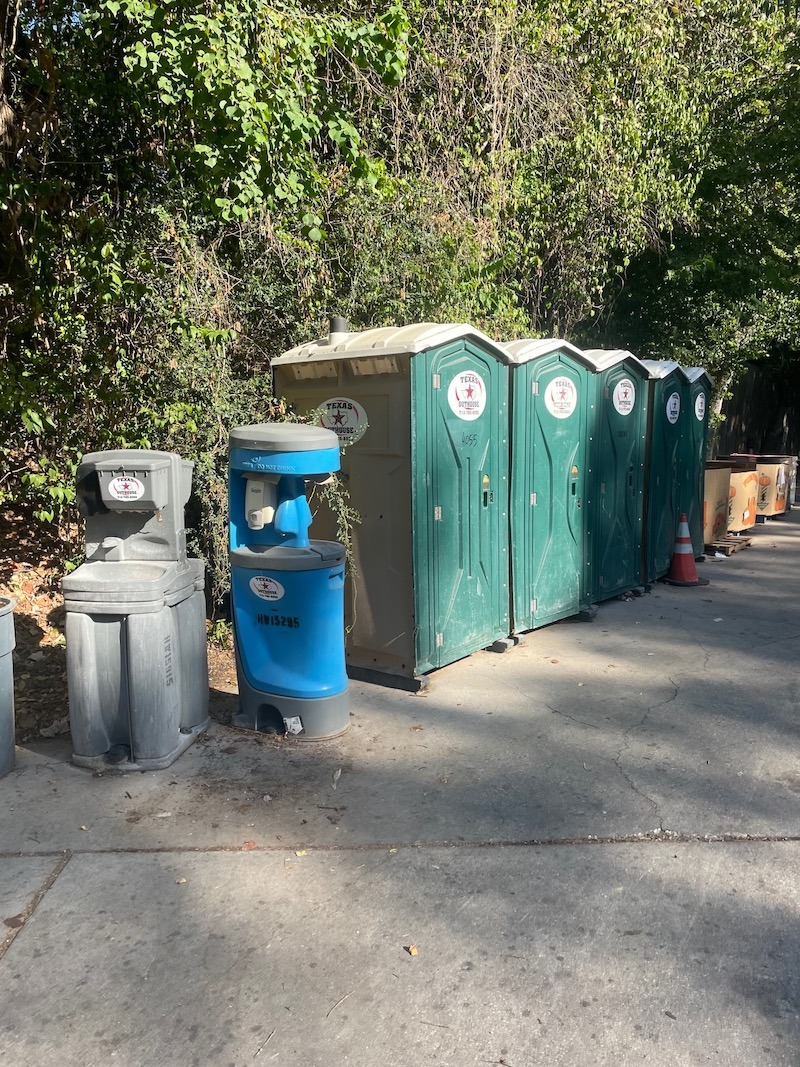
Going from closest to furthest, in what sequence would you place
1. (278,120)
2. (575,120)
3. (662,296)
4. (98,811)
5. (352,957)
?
(352,957), (98,811), (278,120), (575,120), (662,296)

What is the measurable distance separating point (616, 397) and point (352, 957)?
19.0 ft

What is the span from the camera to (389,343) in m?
5.18

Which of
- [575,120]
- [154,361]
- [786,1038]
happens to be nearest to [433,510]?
[154,361]

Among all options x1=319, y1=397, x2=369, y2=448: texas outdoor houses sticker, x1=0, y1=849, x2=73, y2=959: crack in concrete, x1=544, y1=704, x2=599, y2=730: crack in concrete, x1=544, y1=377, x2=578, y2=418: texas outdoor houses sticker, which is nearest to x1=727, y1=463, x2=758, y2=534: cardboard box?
x1=544, y1=377, x2=578, y2=418: texas outdoor houses sticker

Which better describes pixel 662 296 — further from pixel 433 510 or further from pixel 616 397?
pixel 433 510

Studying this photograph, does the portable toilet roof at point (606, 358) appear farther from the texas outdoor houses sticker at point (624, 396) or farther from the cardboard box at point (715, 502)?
the cardboard box at point (715, 502)

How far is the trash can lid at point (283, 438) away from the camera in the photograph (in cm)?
436

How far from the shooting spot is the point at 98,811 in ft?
12.6

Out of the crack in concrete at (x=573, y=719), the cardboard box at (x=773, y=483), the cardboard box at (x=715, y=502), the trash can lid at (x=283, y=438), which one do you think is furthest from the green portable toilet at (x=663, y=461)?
the cardboard box at (x=773, y=483)

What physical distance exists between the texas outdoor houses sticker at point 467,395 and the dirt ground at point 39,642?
2410mm

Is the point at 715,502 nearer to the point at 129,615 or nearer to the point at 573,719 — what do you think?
the point at 573,719

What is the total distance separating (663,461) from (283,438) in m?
5.25

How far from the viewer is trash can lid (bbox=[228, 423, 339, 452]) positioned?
4.36 meters

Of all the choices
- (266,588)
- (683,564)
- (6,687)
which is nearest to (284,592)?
(266,588)
